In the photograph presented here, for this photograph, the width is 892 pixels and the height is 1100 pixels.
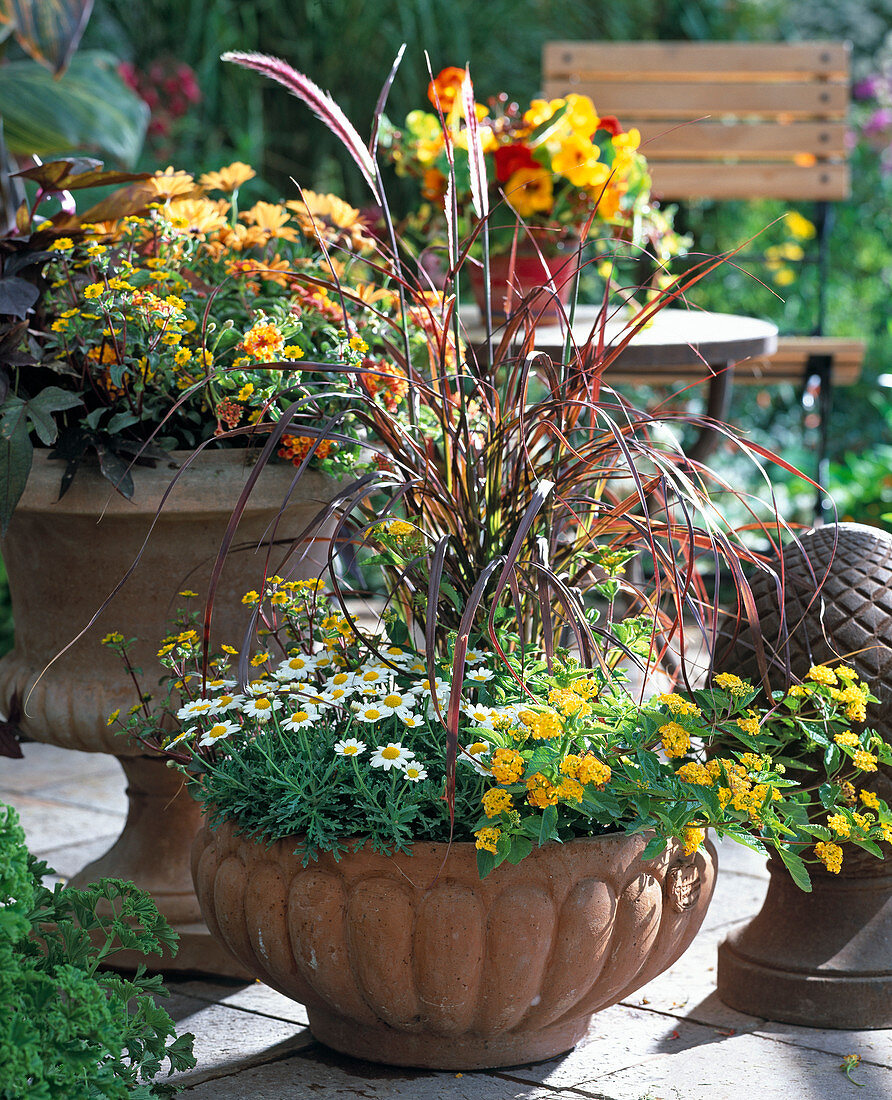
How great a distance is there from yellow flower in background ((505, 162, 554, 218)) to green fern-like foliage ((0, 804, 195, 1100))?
1624mm

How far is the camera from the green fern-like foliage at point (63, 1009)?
1.12 metres

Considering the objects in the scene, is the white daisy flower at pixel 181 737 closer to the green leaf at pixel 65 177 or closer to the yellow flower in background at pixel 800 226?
the green leaf at pixel 65 177

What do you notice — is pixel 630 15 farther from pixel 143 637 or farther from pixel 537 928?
pixel 537 928

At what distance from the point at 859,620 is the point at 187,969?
1.08 m

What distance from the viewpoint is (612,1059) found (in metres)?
1.58

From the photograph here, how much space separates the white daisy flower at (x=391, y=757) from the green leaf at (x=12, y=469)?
0.61 metres

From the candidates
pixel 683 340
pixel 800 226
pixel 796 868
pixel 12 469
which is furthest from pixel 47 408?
pixel 800 226

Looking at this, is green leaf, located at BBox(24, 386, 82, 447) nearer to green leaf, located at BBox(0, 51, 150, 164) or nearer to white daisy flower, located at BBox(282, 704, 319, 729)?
white daisy flower, located at BBox(282, 704, 319, 729)

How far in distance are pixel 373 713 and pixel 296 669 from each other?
17 cm

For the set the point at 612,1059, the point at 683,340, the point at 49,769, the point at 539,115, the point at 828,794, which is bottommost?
the point at 49,769

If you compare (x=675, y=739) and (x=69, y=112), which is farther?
(x=69, y=112)

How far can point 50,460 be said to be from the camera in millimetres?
1744

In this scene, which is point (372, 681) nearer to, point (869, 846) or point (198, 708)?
point (198, 708)

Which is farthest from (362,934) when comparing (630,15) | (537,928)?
(630,15)
